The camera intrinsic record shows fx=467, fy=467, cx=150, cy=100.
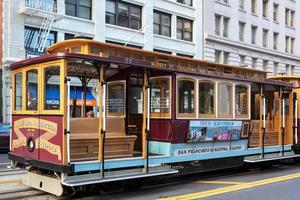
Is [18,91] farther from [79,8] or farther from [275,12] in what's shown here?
[275,12]

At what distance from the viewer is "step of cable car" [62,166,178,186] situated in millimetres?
8773

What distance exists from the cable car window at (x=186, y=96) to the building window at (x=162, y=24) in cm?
2400

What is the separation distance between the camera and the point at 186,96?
1149cm

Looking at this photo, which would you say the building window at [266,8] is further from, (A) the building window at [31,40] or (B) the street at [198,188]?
(B) the street at [198,188]

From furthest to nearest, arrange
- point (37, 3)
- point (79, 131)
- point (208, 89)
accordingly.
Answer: point (37, 3), point (208, 89), point (79, 131)

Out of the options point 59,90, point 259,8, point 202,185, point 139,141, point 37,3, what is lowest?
point 202,185

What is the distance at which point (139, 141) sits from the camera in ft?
36.5

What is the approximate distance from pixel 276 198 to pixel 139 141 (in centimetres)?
337

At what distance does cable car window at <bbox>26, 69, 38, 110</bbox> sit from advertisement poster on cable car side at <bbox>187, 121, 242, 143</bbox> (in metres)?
3.87

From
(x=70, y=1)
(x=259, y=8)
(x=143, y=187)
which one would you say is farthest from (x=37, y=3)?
(x=259, y=8)

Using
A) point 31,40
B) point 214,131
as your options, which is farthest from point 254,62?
point 214,131

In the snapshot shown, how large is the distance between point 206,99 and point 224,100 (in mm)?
816

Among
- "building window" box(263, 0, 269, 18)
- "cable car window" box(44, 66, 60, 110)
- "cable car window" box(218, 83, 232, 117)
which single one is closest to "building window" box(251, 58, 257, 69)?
"building window" box(263, 0, 269, 18)

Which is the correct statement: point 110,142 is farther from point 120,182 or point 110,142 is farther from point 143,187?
point 143,187
